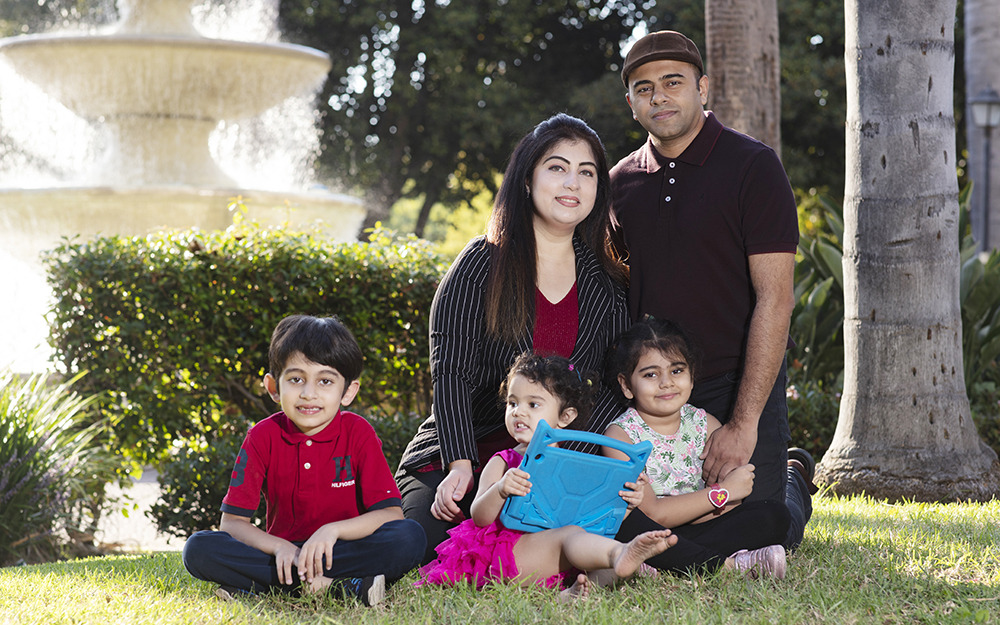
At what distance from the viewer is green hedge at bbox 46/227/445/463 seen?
6.10 m

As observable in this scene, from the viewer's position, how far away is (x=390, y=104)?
19.8 m

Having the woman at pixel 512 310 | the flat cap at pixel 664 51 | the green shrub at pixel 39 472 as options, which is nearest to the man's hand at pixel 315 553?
the woman at pixel 512 310

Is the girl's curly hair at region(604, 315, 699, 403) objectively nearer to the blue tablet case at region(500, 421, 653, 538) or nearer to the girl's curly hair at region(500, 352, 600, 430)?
the girl's curly hair at region(500, 352, 600, 430)

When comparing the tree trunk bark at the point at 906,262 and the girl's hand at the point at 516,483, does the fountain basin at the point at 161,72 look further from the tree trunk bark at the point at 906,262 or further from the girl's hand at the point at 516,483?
→ the girl's hand at the point at 516,483

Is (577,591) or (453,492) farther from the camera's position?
(453,492)

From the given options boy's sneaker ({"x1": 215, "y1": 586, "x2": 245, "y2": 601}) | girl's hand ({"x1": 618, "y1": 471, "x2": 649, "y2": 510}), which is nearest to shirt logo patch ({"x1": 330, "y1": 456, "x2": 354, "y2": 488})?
boy's sneaker ({"x1": 215, "y1": 586, "x2": 245, "y2": 601})

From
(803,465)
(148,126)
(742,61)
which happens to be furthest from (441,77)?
(803,465)

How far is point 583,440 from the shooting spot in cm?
302

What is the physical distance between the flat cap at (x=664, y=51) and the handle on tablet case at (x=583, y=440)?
1.51 meters

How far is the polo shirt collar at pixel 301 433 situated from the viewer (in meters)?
3.29

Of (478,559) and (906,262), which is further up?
(906,262)

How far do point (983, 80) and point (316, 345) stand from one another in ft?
41.7

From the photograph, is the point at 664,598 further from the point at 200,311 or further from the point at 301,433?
the point at 200,311

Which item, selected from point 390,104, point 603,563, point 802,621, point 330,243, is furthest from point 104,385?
point 390,104
